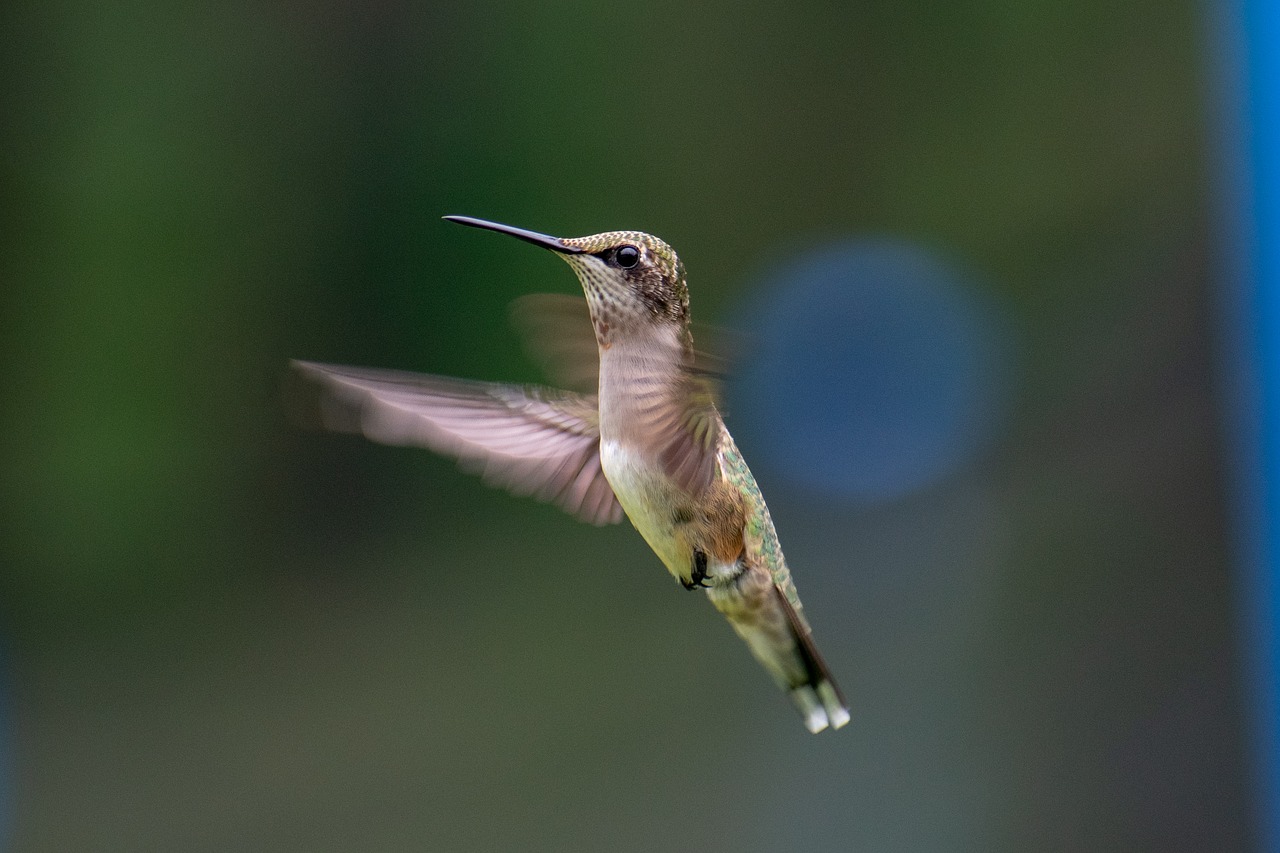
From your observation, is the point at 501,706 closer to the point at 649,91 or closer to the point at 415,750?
the point at 415,750

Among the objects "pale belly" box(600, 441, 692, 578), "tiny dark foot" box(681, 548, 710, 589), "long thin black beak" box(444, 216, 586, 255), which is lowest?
"tiny dark foot" box(681, 548, 710, 589)

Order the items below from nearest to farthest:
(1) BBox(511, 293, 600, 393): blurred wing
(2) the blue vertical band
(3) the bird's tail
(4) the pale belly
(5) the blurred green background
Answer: (1) BBox(511, 293, 600, 393): blurred wing
(4) the pale belly
(3) the bird's tail
(2) the blue vertical band
(5) the blurred green background

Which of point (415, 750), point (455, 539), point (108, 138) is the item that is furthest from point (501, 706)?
point (108, 138)

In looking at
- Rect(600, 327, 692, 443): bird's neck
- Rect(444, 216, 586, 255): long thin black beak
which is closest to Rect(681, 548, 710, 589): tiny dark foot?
Rect(600, 327, 692, 443): bird's neck

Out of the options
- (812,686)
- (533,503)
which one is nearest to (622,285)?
(812,686)

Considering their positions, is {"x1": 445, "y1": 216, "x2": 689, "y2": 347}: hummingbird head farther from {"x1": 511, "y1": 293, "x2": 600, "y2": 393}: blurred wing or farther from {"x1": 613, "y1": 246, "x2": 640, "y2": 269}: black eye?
{"x1": 511, "y1": 293, "x2": 600, "y2": 393}: blurred wing

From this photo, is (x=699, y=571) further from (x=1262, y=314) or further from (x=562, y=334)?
(x=1262, y=314)
